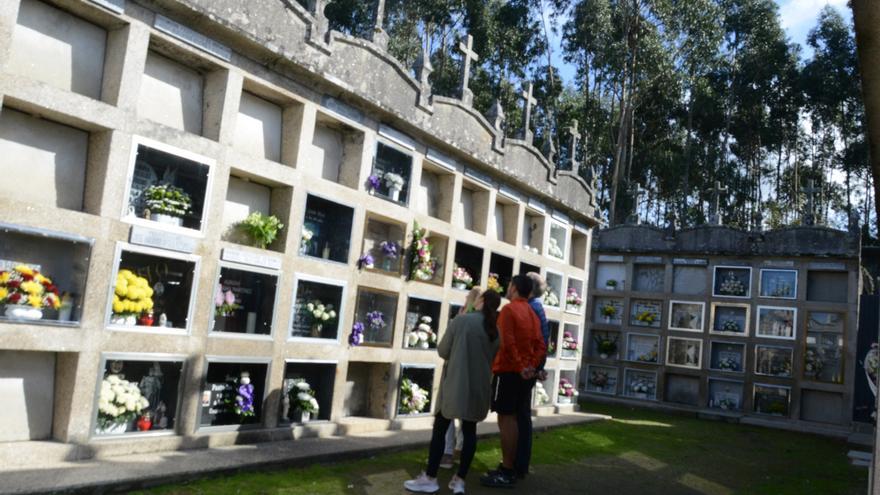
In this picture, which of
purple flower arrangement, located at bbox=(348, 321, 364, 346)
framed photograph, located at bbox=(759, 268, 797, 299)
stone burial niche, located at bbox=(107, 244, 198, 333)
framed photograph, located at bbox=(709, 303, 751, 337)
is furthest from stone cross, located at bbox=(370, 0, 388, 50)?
framed photograph, located at bbox=(759, 268, 797, 299)

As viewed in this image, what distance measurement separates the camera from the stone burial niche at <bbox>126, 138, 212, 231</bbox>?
519cm

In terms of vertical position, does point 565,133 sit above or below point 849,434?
above

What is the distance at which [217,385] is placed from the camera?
5770mm

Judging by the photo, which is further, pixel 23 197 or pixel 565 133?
pixel 565 133

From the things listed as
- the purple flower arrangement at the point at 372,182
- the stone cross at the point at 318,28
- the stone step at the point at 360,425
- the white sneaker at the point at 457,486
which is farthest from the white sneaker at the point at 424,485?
the stone cross at the point at 318,28

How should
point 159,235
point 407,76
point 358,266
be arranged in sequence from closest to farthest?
point 159,235
point 358,266
point 407,76

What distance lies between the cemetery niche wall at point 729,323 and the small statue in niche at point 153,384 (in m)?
11.4

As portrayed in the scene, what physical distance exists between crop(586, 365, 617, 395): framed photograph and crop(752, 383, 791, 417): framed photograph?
2908mm

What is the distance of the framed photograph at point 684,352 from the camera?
14.7 m

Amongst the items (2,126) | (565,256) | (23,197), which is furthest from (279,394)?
(565,256)

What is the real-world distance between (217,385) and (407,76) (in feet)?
12.9

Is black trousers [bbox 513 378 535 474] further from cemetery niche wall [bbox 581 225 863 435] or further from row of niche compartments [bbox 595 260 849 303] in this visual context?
row of niche compartments [bbox 595 260 849 303]

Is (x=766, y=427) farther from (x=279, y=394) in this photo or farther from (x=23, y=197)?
(x=23, y=197)

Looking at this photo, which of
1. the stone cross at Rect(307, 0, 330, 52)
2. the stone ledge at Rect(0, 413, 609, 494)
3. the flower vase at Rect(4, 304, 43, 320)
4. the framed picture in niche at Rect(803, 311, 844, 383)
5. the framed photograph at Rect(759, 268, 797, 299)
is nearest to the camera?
the stone ledge at Rect(0, 413, 609, 494)
